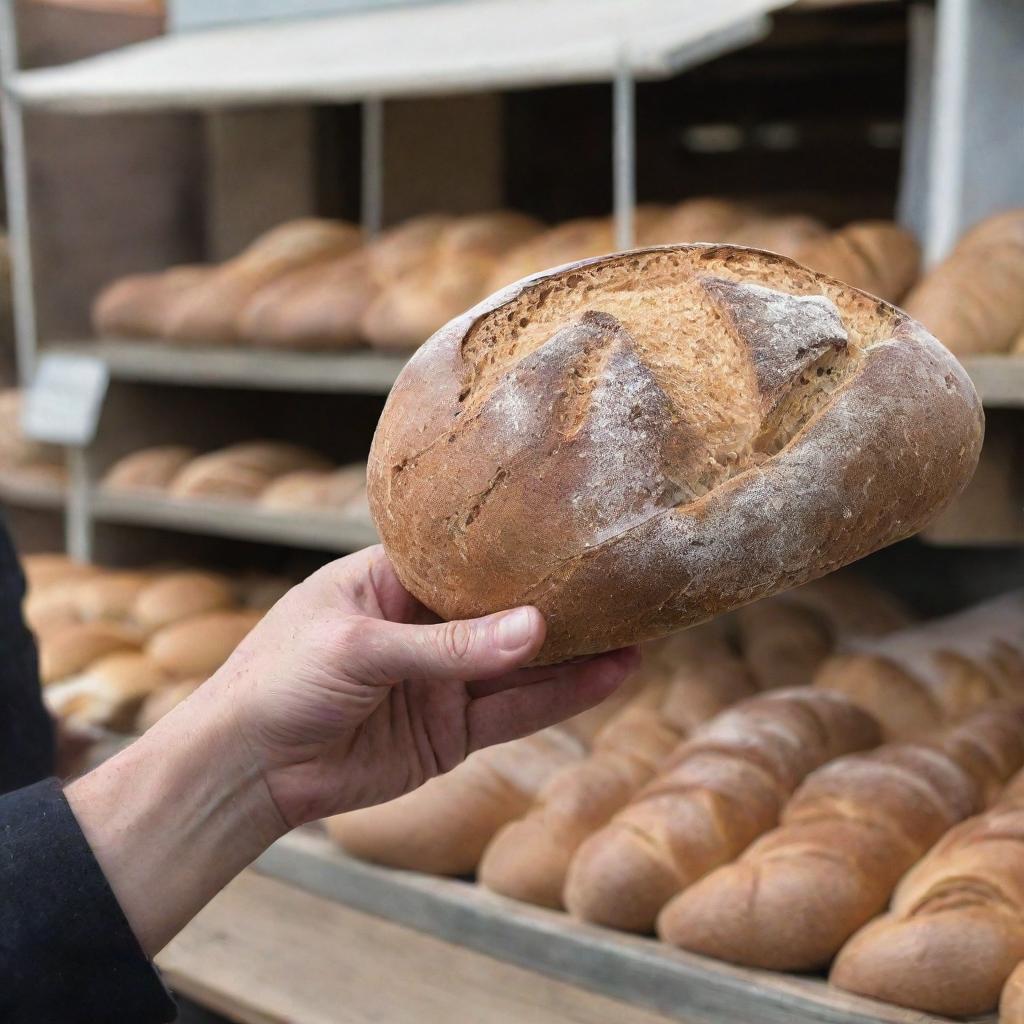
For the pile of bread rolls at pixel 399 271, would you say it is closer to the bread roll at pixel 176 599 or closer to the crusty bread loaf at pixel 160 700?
the bread roll at pixel 176 599

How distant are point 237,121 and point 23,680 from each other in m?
2.03

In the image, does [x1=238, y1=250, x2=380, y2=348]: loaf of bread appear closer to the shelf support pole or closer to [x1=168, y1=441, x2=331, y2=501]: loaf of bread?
[x1=168, y1=441, x2=331, y2=501]: loaf of bread

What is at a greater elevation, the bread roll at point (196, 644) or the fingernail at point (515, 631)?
the fingernail at point (515, 631)

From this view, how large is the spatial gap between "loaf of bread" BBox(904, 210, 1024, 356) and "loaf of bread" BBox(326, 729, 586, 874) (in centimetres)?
83

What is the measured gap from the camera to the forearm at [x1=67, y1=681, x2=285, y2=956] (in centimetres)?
119

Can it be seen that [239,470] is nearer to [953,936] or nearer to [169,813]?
[169,813]

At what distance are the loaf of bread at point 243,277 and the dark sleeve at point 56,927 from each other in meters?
1.70

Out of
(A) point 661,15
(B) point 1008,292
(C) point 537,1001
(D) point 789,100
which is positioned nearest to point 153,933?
(C) point 537,1001

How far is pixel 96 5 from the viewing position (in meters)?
3.30

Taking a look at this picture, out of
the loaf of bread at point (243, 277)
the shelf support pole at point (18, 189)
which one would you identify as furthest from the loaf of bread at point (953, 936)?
the shelf support pole at point (18, 189)

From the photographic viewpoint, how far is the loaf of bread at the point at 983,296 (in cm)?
183

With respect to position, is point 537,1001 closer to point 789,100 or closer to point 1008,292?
point 1008,292

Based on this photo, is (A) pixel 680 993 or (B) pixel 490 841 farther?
(B) pixel 490 841

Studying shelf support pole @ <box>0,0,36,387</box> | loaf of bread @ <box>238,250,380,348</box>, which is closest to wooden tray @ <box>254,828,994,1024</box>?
loaf of bread @ <box>238,250,380,348</box>
